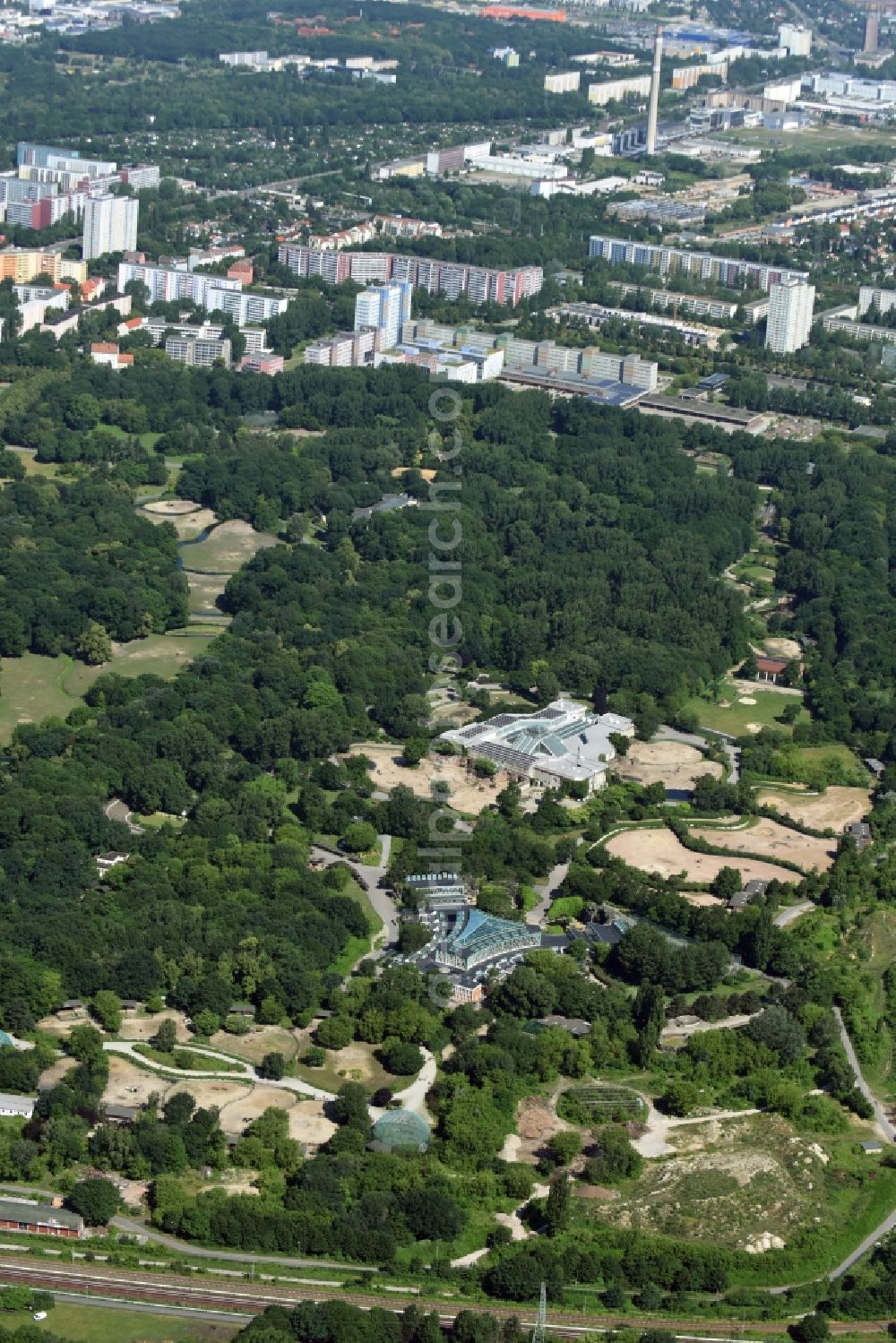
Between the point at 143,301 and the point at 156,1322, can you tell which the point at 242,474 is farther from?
the point at 156,1322

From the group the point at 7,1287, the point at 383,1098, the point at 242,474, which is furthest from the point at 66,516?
the point at 7,1287

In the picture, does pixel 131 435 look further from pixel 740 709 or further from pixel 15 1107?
pixel 15 1107

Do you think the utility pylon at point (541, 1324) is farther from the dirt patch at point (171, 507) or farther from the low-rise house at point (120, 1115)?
the dirt patch at point (171, 507)

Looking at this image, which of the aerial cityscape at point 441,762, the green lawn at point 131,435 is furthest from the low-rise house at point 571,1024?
the green lawn at point 131,435

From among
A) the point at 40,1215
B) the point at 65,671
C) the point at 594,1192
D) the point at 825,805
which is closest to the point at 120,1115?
the point at 40,1215

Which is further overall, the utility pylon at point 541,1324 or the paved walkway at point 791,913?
the paved walkway at point 791,913

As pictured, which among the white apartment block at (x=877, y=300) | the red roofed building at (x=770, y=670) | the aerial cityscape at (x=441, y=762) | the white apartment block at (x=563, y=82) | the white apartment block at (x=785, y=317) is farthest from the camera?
the white apartment block at (x=563, y=82)
